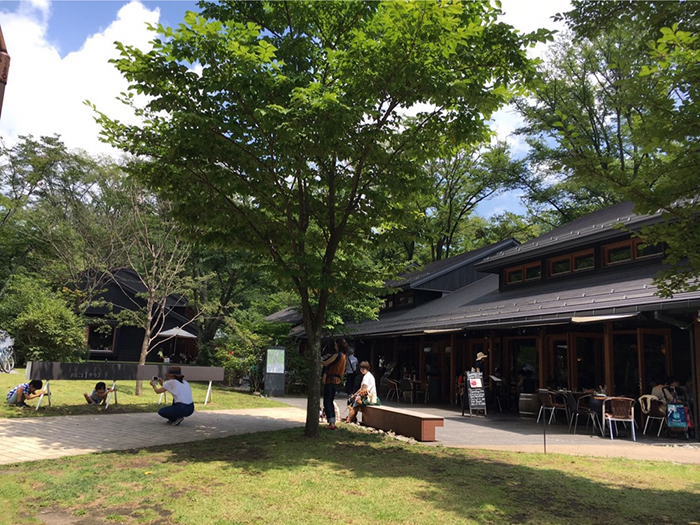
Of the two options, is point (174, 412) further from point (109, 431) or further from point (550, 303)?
point (550, 303)

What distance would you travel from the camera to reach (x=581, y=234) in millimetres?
15938

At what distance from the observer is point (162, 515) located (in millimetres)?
4695

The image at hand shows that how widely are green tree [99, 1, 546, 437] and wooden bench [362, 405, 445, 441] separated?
78.9 inches

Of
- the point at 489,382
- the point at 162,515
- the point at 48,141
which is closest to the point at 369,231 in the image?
the point at 162,515

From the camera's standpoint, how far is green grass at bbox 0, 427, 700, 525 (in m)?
4.85

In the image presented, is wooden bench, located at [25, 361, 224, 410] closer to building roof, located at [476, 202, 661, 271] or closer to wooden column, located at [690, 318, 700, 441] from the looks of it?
building roof, located at [476, 202, 661, 271]

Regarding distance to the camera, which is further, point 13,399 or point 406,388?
point 406,388

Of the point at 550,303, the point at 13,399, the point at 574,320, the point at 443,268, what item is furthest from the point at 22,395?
the point at 443,268

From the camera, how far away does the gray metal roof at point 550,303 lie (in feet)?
38.2

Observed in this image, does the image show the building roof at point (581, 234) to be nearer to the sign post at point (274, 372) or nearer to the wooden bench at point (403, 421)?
the wooden bench at point (403, 421)

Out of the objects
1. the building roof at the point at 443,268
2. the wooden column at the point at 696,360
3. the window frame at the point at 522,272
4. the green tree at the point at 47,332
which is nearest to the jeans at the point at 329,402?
the wooden column at the point at 696,360

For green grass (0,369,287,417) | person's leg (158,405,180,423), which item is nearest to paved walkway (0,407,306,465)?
person's leg (158,405,180,423)

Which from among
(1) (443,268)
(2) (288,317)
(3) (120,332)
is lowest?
(3) (120,332)

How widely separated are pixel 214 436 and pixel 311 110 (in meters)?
5.87
